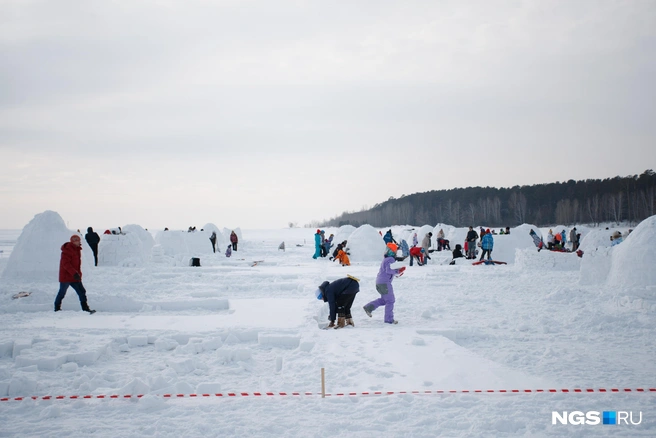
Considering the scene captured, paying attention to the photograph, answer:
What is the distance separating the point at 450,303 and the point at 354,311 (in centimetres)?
224

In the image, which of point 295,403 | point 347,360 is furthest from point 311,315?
point 295,403

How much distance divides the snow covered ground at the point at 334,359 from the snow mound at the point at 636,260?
4 centimetres

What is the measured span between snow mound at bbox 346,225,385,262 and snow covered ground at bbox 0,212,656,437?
9.51 meters

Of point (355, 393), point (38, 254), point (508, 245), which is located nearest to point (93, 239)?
point (38, 254)

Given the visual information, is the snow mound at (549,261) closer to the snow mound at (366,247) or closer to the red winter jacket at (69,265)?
the snow mound at (366,247)

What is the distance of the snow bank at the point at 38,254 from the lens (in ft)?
39.9

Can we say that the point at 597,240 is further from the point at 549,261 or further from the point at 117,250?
the point at 117,250

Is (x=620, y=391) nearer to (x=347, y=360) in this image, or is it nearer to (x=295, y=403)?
(x=347, y=360)

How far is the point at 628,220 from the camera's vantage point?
54688 mm

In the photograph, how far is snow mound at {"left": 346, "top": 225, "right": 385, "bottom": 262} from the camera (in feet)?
68.0

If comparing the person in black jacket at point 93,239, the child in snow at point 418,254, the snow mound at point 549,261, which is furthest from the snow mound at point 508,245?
the person in black jacket at point 93,239

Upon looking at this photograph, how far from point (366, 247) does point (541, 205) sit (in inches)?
2389

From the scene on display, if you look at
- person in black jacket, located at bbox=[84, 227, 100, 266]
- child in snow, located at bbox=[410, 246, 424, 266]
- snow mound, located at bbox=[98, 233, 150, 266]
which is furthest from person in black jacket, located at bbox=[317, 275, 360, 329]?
snow mound, located at bbox=[98, 233, 150, 266]

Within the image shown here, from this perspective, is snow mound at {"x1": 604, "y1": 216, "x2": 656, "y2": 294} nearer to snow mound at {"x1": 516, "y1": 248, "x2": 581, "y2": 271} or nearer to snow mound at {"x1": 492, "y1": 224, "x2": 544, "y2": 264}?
snow mound at {"x1": 516, "y1": 248, "x2": 581, "y2": 271}
